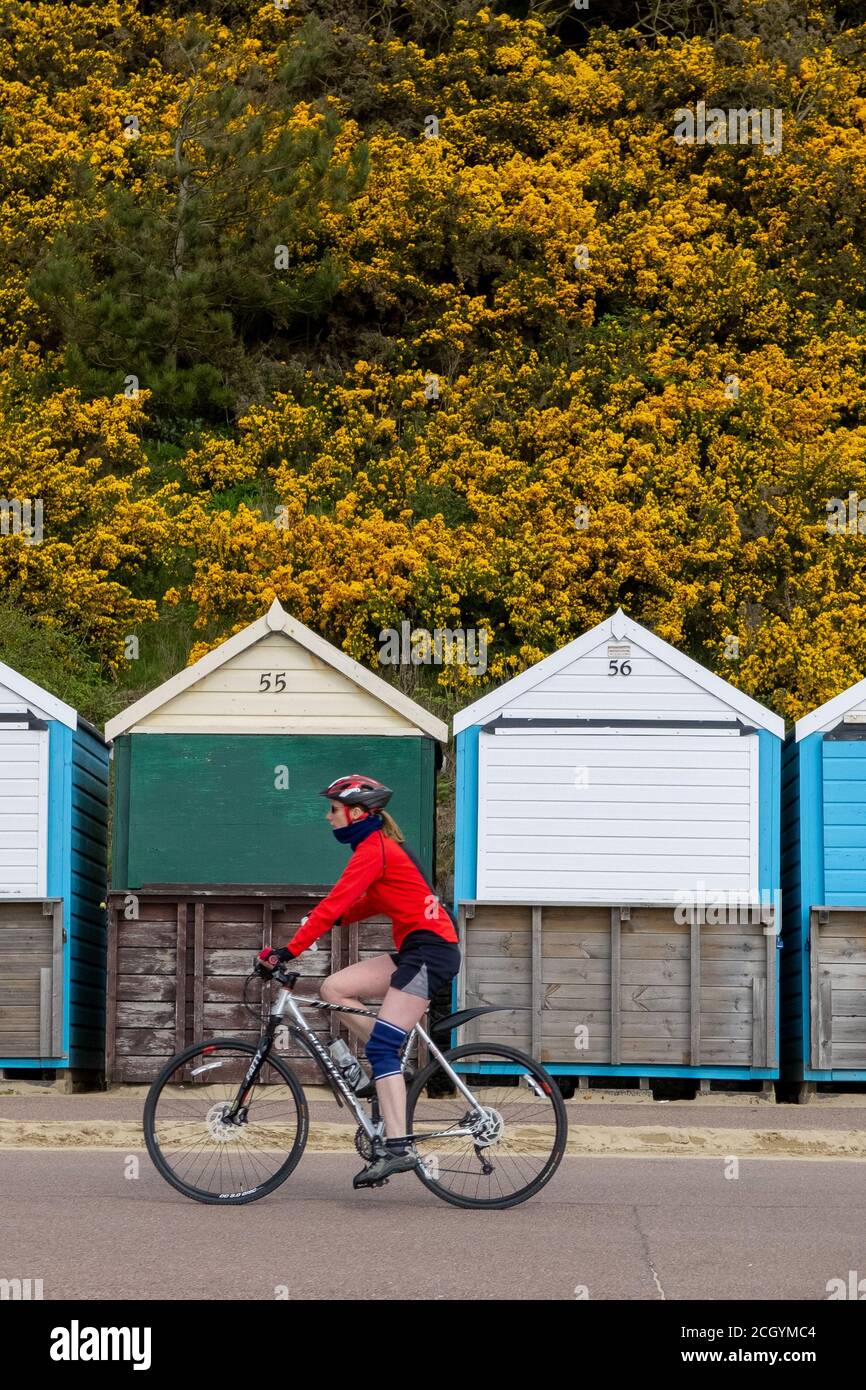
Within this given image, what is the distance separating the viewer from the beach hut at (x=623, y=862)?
12.1m

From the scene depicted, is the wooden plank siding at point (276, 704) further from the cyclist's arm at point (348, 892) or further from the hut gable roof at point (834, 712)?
the cyclist's arm at point (348, 892)

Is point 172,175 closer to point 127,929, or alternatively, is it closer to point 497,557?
point 497,557

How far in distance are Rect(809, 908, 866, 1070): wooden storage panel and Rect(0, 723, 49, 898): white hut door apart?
202 inches

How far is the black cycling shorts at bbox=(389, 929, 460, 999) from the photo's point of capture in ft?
22.8

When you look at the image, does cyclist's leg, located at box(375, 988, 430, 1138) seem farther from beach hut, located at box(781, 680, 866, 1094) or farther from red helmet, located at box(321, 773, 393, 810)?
beach hut, located at box(781, 680, 866, 1094)

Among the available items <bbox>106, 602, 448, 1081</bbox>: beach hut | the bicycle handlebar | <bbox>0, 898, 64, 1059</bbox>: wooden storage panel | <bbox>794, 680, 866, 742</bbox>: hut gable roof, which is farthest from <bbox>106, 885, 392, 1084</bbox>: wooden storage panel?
the bicycle handlebar

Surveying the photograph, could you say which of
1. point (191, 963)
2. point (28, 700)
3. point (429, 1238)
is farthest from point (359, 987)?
point (28, 700)

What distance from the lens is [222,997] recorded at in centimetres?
1210

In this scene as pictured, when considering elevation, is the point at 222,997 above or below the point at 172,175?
below

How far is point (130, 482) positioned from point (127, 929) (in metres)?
11.3

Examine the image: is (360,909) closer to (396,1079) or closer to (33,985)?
(396,1079)

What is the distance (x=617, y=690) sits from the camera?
12.4 m

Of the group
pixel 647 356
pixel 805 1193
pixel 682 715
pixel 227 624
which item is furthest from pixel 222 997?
pixel 647 356

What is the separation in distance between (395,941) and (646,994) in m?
5.43
